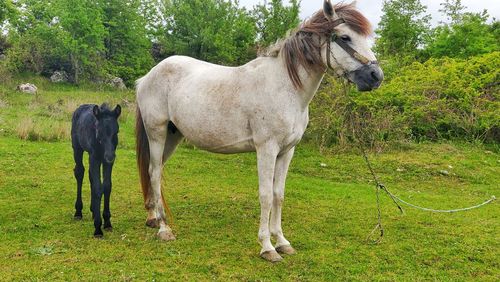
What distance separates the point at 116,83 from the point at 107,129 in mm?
25843

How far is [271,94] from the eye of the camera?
405cm

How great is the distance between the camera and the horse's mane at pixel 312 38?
3.85m

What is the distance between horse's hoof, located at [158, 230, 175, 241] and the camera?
4691mm

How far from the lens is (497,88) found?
38.4 ft

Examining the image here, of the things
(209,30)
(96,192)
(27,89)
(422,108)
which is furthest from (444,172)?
(27,89)

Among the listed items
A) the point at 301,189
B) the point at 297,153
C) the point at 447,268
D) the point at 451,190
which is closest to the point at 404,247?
the point at 447,268

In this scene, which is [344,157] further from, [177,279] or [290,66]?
[177,279]

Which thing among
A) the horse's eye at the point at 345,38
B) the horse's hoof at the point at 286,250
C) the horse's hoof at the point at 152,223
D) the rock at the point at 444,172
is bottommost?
the horse's hoof at the point at 152,223

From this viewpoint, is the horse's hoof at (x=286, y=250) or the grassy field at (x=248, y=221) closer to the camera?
the grassy field at (x=248, y=221)

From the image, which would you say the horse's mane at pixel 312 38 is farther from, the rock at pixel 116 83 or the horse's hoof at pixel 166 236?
the rock at pixel 116 83

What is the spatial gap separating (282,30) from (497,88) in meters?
11.8

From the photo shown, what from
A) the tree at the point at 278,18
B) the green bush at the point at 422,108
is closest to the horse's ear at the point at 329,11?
the green bush at the point at 422,108

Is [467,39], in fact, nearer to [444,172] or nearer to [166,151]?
[444,172]

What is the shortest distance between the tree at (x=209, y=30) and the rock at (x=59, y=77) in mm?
7397
